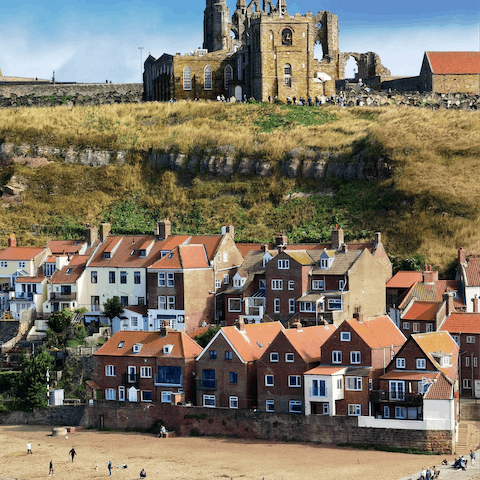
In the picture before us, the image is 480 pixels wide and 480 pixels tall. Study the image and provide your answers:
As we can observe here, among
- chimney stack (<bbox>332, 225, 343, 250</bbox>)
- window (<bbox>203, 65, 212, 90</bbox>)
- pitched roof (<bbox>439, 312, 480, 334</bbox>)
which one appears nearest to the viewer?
pitched roof (<bbox>439, 312, 480, 334</bbox>)

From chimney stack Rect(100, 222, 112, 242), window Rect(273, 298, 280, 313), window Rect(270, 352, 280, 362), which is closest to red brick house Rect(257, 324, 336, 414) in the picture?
window Rect(270, 352, 280, 362)

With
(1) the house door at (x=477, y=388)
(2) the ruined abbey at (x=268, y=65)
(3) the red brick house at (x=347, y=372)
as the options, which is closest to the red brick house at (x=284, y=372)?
(3) the red brick house at (x=347, y=372)

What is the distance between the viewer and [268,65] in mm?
127812

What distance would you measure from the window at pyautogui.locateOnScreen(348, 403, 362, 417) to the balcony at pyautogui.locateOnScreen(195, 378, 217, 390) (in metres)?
9.90

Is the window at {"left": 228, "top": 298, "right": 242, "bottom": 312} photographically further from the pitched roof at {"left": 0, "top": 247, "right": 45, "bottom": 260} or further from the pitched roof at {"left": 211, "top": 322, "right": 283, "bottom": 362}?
the pitched roof at {"left": 0, "top": 247, "right": 45, "bottom": 260}

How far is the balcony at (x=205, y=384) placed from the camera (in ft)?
255

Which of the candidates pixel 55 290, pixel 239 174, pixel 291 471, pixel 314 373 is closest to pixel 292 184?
pixel 239 174

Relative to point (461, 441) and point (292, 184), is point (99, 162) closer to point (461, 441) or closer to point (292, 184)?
point (292, 184)

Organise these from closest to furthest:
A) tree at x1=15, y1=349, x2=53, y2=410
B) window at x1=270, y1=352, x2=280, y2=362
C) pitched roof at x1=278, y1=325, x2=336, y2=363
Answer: window at x1=270, y1=352, x2=280, y2=362 < pitched roof at x1=278, y1=325, x2=336, y2=363 < tree at x1=15, y1=349, x2=53, y2=410

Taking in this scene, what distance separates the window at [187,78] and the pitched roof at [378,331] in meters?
61.2

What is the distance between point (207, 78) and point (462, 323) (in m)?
60.9

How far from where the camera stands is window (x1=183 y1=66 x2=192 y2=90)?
13375cm

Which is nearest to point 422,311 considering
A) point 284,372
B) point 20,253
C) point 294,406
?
point 284,372

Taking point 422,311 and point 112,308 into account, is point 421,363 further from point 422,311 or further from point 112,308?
point 112,308
